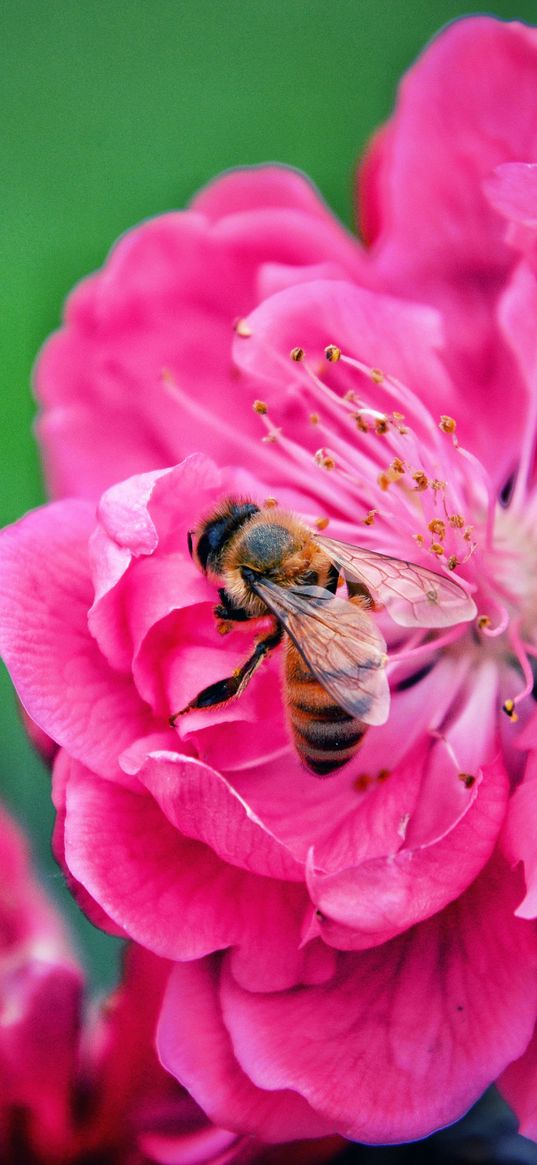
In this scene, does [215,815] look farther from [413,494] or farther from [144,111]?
[144,111]

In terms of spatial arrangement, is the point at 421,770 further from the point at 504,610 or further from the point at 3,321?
the point at 3,321

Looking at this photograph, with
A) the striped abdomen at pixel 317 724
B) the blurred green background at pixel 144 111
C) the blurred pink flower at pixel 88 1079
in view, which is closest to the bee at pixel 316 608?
the striped abdomen at pixel 317 724

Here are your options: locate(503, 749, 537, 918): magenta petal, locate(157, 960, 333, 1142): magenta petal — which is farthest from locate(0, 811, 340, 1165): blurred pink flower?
locate(503, 749, 537, 918): magenta petal

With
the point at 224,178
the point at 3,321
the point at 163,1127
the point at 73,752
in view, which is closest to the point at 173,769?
the point at 73,752

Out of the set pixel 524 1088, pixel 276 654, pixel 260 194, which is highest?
pixel 260 194

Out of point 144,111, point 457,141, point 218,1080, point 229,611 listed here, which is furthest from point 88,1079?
point 144,111

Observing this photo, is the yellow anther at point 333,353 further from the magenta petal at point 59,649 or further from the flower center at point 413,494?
the magenta petal at point 59,649

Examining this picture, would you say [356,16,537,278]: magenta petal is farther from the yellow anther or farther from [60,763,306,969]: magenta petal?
[60,763,306,969]: magenta petal
